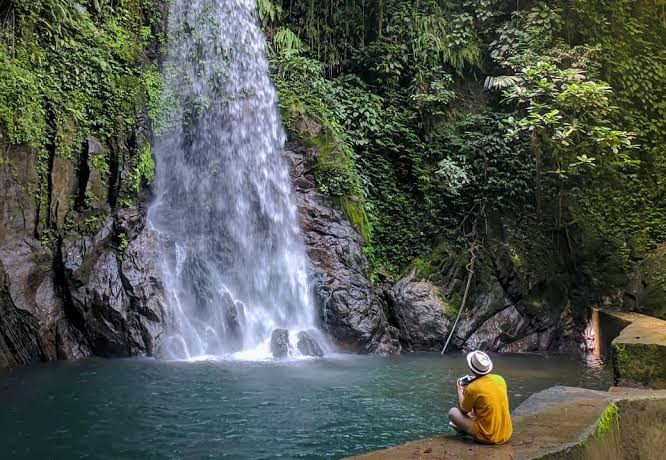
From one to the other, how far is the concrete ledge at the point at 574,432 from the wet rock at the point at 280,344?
17.8 ft

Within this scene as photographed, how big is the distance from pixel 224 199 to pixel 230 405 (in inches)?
237

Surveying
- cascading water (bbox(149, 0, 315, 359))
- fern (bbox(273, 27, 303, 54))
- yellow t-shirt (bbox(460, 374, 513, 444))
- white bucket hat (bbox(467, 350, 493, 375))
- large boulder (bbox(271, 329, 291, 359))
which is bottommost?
large boulder (bbox(271, 329, 291, 359))

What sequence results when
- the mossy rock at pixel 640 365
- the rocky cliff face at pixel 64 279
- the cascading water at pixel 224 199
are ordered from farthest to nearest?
the cascading water at pixel 224 199, the rocky cliff face at pixel 64 279, the mossy rock at pixel 640 365

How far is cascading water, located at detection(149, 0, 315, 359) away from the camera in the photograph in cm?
1052

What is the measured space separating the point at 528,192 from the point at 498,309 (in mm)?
2937

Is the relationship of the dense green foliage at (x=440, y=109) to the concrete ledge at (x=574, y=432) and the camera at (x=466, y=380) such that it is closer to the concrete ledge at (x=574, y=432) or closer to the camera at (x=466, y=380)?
the concrete ledge at (x=574, y=432)

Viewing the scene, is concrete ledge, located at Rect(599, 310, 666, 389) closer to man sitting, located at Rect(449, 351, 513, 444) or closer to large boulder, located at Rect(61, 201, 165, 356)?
man sitting, located at Rect(449, 351, 513, 444)

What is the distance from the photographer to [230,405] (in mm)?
6855

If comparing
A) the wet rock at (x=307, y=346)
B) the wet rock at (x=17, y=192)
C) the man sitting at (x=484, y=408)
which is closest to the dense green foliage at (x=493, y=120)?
the wet rock at (x=307, y=346)

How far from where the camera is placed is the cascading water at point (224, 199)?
414 inches

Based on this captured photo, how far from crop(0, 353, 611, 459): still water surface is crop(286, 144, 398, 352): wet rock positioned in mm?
1155

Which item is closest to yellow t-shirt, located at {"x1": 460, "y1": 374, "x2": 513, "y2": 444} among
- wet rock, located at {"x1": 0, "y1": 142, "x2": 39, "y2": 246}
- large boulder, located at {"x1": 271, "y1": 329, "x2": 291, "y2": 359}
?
large boulder, located at {"x1": 271, "y1": 329, "x2": 291, "y2": 359}

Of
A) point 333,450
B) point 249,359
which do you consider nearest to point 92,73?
point 249,359

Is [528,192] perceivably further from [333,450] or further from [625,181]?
[333,450]
